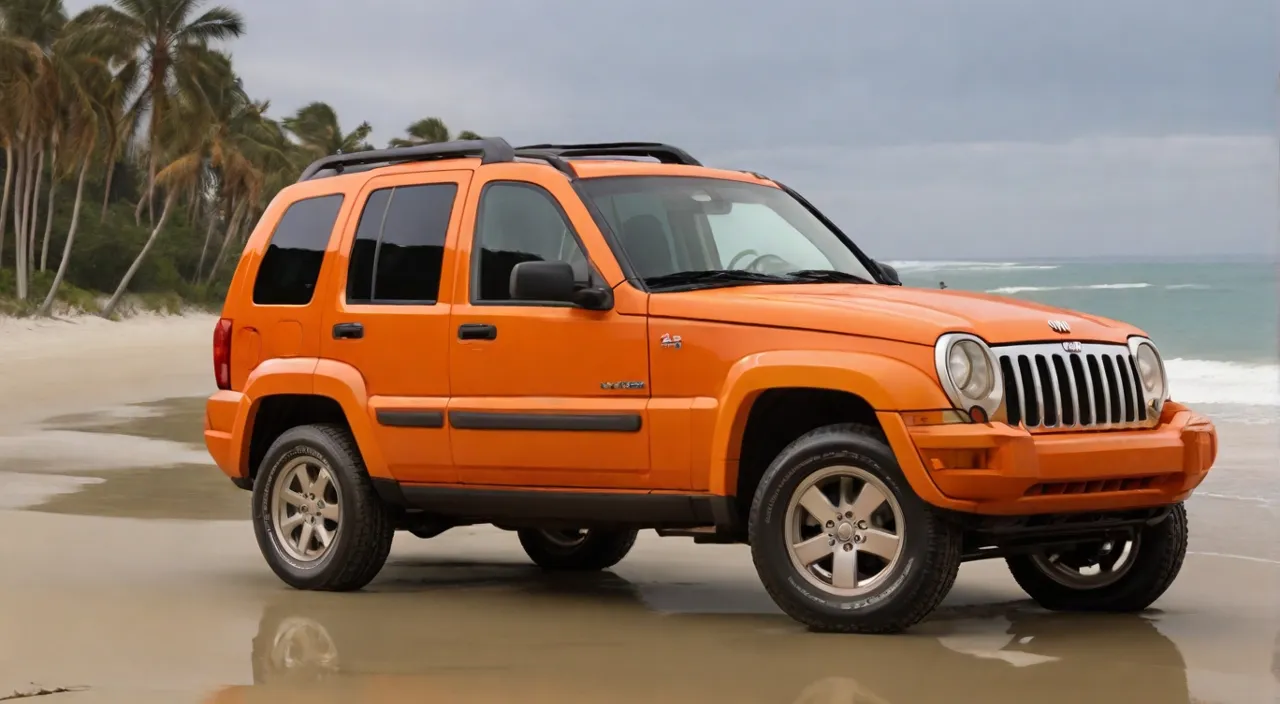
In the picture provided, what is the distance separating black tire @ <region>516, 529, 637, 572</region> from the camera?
9.62m

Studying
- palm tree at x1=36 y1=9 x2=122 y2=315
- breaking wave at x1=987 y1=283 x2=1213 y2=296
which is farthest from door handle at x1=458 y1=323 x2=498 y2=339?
breaking wave at x1=987 y1=283 x2=1213 y2=296

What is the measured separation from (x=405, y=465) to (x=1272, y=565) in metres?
4.67

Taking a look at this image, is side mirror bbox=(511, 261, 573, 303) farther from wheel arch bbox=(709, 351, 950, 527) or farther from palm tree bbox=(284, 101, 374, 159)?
palm tree bbox=(284, 101, 374, 159)


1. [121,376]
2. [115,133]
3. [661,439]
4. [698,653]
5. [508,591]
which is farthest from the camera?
[115,133]

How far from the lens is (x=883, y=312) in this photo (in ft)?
23.1

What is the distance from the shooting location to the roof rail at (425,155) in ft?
27.6

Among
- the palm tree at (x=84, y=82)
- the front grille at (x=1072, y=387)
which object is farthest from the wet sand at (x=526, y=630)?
the palm tree at (x=84, y=82)

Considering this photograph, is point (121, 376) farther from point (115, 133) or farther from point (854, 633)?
point (115, 133)

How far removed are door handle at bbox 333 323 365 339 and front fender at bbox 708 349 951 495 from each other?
6.71 ft

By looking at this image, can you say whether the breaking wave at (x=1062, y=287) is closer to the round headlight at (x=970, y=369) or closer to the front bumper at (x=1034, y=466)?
the front bumper at (x=1034, y=466)

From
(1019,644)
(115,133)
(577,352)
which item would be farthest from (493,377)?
(115,133)

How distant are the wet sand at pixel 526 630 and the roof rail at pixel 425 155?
2001mm

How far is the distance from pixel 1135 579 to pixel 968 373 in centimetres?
163

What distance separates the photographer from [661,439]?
24.6 ft
